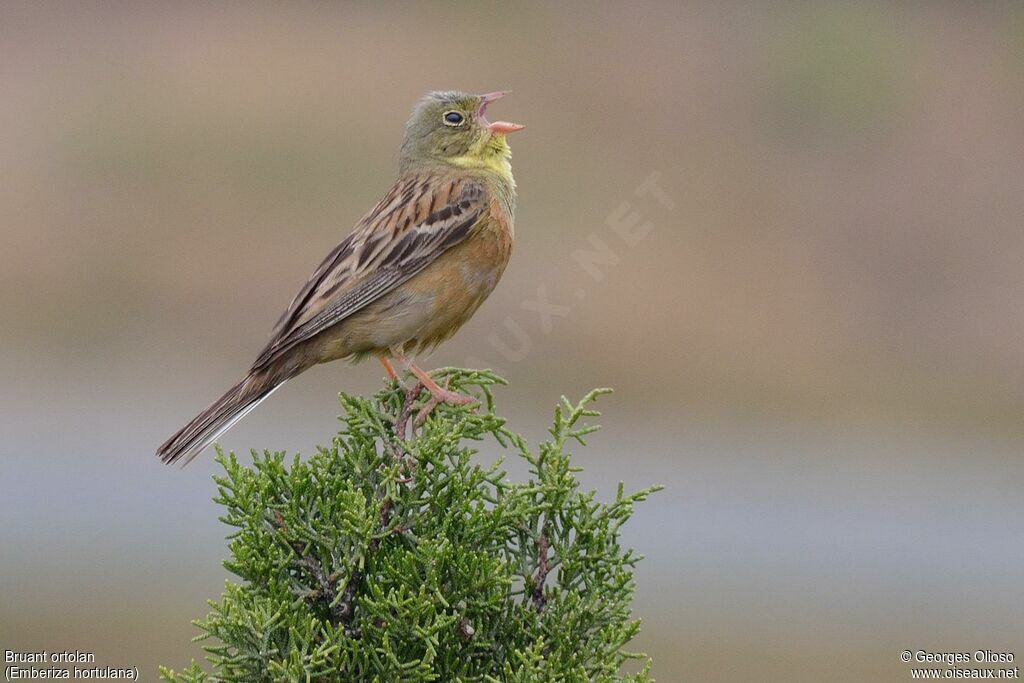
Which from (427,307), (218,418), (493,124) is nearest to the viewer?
(218,418)

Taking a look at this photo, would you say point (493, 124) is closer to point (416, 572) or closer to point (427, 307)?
point (427, 307)

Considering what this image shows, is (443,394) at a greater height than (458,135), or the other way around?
(458,135)

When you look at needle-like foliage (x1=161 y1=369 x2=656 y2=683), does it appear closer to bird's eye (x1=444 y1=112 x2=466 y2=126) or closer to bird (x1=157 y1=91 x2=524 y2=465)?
bird (x1=157 y1=91 x2=524 y2=465)

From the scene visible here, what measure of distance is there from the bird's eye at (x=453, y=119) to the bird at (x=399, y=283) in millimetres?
381

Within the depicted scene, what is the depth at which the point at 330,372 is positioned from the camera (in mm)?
17156

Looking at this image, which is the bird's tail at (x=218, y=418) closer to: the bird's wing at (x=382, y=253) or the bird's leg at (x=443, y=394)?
the bird's wing at (x=382, y=253)

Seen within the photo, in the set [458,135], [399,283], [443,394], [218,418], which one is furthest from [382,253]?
[443,394]

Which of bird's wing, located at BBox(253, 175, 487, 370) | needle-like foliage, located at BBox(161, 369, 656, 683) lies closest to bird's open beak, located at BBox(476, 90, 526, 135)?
bird's wing, located at BBox(253, 175, 487, 370)

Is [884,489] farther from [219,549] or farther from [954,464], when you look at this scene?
[219,549]

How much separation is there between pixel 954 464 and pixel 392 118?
32.4ft

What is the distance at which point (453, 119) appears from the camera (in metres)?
7.37

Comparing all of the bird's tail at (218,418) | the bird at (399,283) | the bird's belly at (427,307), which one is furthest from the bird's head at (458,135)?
the bird's tail at (218,418)

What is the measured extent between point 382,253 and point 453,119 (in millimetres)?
1122

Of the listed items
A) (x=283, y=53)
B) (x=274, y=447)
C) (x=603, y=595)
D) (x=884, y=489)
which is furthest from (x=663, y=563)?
(x=283, y=53)
